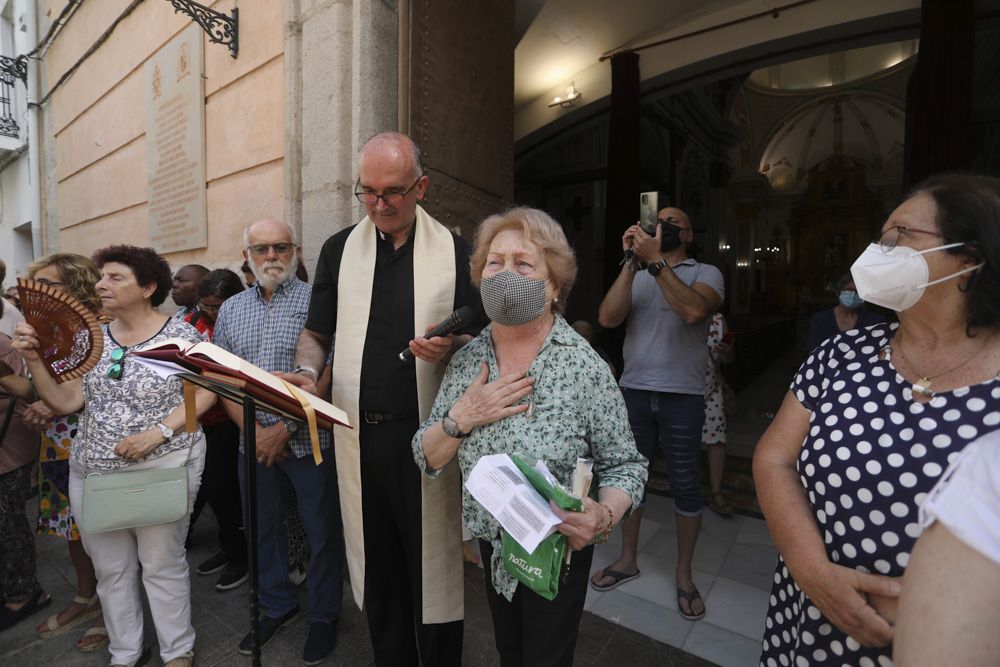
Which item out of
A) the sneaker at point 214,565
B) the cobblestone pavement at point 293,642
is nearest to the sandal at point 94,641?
the cobblestone pavement at point 293,642

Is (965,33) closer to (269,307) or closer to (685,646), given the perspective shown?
(685,646)

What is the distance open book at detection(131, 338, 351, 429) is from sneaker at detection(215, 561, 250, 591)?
2076mm

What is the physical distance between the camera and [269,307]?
2.31 meters

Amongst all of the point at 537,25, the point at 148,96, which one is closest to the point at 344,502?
the point at 148,96

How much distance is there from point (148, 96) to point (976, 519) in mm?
6152

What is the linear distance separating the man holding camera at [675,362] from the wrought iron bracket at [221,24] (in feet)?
10.5

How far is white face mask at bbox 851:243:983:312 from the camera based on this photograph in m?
1.07

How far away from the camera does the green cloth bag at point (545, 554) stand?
3.49 ft

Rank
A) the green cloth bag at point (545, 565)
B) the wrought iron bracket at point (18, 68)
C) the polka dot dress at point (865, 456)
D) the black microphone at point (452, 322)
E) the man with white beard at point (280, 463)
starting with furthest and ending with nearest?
the wrought iron bracket at point (18, 68) → the man with white beard at point (280, 463) → the black microphone at point (452, 322) → the green cloth bag at point (545, 565) → the polka dot dress at point (865, 456)

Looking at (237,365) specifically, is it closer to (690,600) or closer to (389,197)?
(389,197)

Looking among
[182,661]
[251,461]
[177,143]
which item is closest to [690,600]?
[251,461]

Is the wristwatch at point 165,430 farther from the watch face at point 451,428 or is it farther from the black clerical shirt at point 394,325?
the watch face at point 451,428

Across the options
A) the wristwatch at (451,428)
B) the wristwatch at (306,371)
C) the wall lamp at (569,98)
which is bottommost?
the wristwatch at (451,428)

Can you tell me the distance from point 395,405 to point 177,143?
3.97 meters
